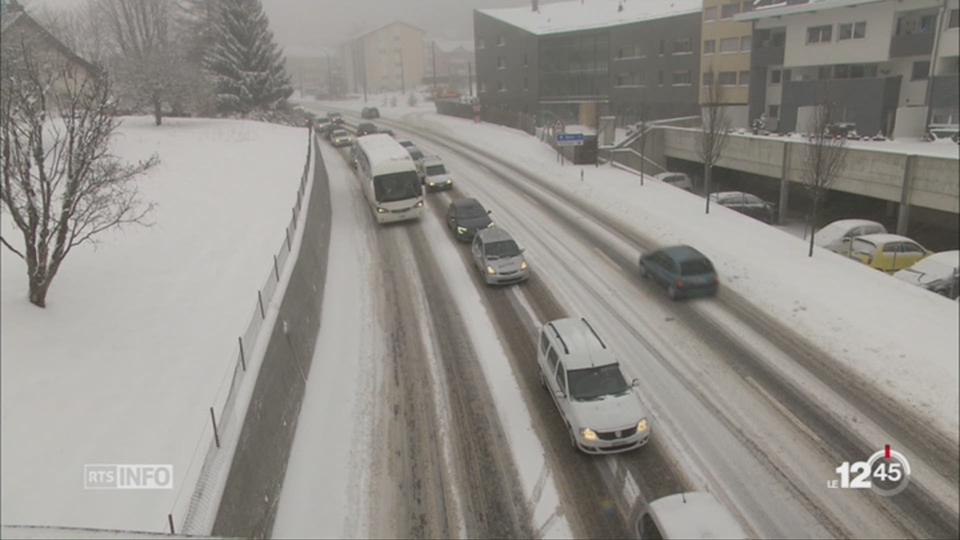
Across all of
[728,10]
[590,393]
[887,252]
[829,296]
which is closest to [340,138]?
[728,10]

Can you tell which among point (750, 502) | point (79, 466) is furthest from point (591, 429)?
point (79, 466)

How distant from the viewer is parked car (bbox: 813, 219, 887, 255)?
22.6m

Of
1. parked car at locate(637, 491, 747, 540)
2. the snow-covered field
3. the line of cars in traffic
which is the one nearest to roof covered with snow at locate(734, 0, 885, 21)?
the line of cars in traffic

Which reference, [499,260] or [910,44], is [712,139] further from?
[499,260]

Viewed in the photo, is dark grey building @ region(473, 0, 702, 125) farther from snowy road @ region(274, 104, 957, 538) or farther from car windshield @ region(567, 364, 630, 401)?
car windshield @ region(567, 364, 630, 401)

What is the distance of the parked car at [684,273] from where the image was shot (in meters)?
18.6

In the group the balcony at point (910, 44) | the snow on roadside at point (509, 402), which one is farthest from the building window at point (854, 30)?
the snow on roadside at point (509, 402)

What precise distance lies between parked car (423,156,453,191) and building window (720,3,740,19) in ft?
104

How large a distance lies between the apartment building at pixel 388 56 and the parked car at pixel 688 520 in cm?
12545

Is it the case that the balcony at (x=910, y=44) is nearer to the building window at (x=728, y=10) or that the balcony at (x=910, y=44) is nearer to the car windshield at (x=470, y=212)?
the car windshield at (x=470, y=212)

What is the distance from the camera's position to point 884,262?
1984cm

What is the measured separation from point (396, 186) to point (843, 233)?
60.0 feet

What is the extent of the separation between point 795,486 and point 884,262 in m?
12.4

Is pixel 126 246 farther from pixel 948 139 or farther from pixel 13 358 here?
pixel 948 139
